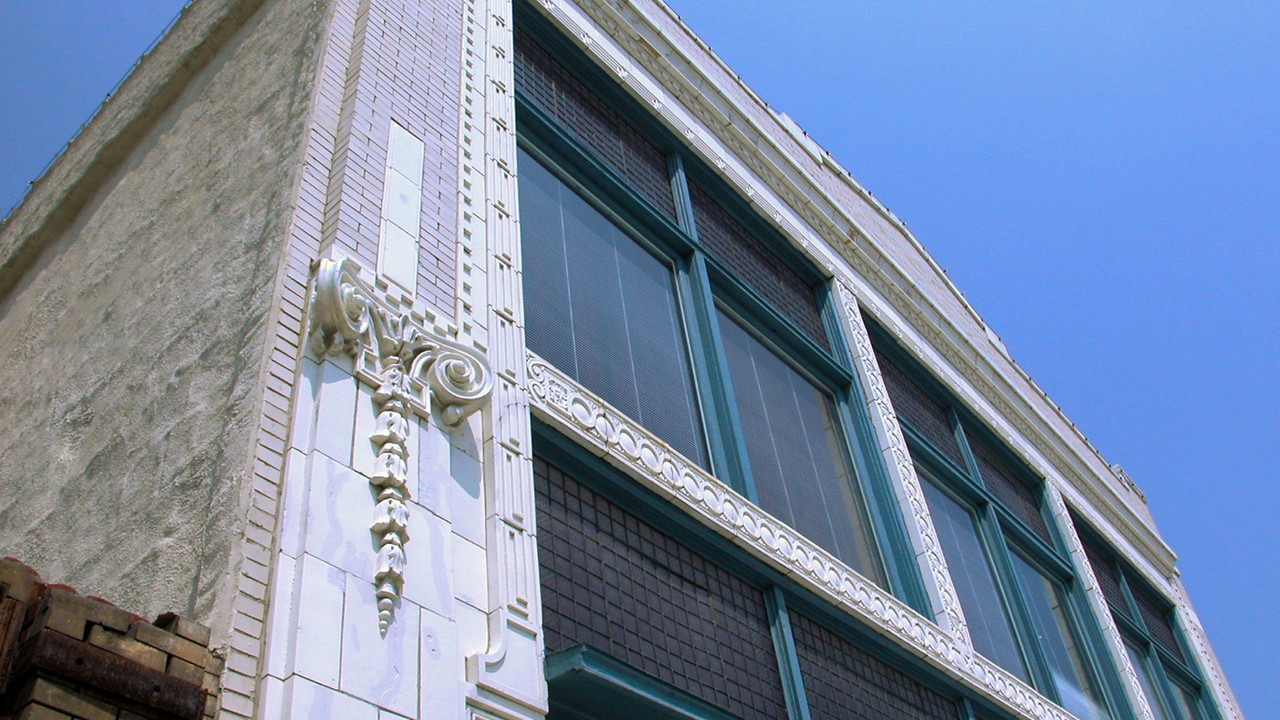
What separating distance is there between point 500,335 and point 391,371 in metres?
1.19

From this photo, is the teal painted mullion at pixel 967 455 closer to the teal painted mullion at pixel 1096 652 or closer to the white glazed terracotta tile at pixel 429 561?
the teal painted mullion at pixel 1096 652

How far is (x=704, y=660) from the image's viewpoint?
7180 millimetres

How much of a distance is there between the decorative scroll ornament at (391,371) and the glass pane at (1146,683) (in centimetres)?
1185

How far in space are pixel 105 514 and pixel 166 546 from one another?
36.1 inches

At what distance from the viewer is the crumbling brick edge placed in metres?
3.67

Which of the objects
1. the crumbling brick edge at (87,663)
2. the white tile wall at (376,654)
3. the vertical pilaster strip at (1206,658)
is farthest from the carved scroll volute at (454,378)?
the vertical pilaster strip at (1206,658)

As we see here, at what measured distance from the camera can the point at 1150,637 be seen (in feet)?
52.1

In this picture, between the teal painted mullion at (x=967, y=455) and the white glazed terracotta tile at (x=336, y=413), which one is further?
the teal painted mullion at (x=967, y=455)

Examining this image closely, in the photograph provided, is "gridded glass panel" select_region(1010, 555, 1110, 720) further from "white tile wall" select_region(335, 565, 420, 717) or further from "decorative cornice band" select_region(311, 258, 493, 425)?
"white tile wall" select_region(335, 565, 420, 717)

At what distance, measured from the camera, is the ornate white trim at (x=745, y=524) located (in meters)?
7.12

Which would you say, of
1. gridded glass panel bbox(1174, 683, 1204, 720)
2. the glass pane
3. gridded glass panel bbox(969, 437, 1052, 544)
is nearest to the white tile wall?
gridded glass panel bbox(969, 437, 1052, 544)

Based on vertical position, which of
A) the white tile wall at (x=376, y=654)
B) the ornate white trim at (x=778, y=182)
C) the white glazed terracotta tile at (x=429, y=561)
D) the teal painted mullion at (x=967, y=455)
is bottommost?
the white tile wall at (x=376, y=654)

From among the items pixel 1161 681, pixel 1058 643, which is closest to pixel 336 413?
pixel 1058 643

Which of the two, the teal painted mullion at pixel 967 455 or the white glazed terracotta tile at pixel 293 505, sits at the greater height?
the teal painted mullion at pixel 967 455
